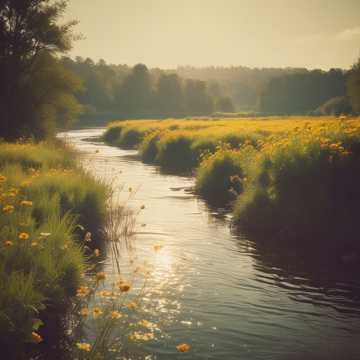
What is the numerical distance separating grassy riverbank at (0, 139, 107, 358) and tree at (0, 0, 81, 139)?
55.1 feet

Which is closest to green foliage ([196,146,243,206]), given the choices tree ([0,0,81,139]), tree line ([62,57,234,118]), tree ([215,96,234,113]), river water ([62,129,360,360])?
river water ([62,129,360,360])

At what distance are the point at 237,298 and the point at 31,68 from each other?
2445cm

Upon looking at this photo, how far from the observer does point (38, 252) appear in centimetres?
694

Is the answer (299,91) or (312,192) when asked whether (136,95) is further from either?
(312,192)

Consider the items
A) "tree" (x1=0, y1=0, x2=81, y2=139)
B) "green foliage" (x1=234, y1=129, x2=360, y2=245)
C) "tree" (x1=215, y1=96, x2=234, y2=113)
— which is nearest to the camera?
"green foliage" (x1=234, y1=129, x2=360, y2=245)

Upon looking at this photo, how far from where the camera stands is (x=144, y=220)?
14.6 metres

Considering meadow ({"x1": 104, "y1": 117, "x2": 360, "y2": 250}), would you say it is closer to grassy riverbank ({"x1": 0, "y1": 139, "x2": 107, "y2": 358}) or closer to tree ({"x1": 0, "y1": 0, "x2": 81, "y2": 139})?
grassy riverbank ({"x1": 0, "y1": 139, "x2": 107, "y2": 358})

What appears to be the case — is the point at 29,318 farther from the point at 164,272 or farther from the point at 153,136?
the point at 153,136

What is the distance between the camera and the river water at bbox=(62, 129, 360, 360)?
6.68 m

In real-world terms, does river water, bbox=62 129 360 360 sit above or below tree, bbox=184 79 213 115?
below

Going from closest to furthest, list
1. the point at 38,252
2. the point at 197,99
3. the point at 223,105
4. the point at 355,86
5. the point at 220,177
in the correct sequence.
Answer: the point at 38,252 < the point at 220,177 < the point at 355,86 < the point at 197,99 < the point at 223,105

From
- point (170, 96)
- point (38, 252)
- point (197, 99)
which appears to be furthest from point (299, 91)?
point (38, 252)

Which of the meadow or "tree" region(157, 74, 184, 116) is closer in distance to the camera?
the meadow

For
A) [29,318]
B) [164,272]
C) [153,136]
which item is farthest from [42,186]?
[153,136]
